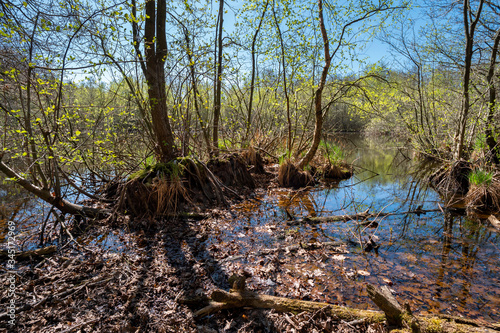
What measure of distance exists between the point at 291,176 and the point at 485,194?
503cm

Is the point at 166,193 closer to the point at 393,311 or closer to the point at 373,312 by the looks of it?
the point at 373,312

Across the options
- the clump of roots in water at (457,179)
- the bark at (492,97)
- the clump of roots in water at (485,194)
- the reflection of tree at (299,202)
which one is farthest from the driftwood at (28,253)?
the bark at (492,97)

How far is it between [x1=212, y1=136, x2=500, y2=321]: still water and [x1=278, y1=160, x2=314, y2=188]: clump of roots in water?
5.76 feet

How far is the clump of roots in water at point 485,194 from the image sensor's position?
6234mm

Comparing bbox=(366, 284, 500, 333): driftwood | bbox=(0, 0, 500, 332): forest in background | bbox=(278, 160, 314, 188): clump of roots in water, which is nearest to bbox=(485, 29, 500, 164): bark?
bbox=(0, 0, 500, 332): forest in background

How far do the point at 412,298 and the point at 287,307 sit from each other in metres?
1.59

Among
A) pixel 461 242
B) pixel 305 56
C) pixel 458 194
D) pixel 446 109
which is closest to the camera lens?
pixel 461 242

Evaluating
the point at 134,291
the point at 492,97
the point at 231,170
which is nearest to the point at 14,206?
the point at 231,170

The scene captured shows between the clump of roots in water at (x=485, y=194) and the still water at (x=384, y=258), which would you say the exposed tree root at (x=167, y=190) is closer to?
the still water at (x=384, y=258)

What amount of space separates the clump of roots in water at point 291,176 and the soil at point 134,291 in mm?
4750

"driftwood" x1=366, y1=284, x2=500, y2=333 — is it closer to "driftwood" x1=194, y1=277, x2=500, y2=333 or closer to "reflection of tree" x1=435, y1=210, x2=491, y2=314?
"driftwood" x1=194, y1=277, x2=500, y2=333

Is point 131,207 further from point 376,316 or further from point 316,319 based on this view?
point 376,316

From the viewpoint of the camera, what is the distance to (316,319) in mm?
2479

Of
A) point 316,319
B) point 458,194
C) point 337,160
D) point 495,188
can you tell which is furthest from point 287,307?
point 337,160
